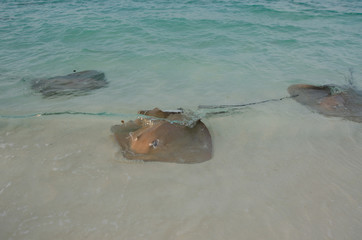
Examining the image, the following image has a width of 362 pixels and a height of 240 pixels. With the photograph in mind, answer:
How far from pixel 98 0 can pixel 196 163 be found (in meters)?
14.3

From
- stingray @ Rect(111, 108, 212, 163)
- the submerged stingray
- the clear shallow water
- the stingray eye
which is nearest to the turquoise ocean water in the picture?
the clear shallow water

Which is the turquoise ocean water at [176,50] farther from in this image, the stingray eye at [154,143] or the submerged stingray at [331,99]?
the stingray eye at [154,143]

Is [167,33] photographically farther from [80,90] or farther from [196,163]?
[196,163]

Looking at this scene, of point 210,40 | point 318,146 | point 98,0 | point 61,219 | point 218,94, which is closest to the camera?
point 61,219

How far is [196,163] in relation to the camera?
10.6 feet

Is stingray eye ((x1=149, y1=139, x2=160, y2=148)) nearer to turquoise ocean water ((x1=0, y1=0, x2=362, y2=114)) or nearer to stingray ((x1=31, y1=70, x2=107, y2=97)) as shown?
turquoise ocean water ((x1=0, y1=0, x2=362, y2=114))

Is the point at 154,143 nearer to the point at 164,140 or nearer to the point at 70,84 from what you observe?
the point at 164,140

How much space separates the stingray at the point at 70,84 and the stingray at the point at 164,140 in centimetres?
228

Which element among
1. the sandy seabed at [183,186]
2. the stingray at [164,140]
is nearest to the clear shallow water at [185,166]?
the sandy seabed at [183,186]

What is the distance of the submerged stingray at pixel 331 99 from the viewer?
4492 millimetres

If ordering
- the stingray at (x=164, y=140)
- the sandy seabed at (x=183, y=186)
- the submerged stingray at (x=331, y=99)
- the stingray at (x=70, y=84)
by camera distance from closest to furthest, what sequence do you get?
the sandy seabed at (x=183, y=186) < the stingray at (x=164, y=140) < the submerged stingray at (x=331, y=99) < the stingray at (x=70, y=84)

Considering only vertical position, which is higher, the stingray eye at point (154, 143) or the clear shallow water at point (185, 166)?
the stingray eye at point (154, 143)

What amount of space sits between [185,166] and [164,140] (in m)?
0.41

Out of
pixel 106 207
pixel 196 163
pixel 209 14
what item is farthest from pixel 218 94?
pixel 209 14
